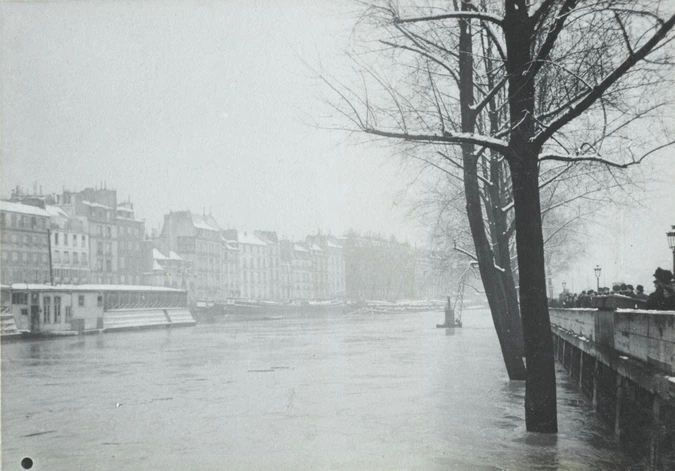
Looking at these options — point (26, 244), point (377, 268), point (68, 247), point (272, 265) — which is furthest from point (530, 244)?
point (272, 265)

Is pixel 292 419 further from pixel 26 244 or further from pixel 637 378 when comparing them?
pixel 26 244

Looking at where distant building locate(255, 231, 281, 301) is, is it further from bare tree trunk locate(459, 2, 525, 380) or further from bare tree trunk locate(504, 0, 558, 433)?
bare tree trunk locate(504, 0, 558, 433)

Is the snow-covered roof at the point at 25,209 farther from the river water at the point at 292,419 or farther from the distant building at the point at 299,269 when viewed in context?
the distant building at the point at 299,269

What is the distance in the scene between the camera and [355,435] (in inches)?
417

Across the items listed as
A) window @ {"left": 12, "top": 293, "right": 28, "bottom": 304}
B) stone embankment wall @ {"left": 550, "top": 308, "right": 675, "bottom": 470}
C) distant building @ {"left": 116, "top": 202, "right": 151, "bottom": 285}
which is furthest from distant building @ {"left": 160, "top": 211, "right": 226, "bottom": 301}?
stone embankment wall @ {"left": 550, "top": 308, "right": 675, "bottom": 470}

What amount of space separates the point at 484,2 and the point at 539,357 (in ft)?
18.3

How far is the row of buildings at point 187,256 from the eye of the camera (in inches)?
2291

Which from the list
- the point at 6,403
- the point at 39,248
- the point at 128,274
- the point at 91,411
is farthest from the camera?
the point at 128,274

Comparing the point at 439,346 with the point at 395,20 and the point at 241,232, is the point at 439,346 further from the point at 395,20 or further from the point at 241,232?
the point at 241,232

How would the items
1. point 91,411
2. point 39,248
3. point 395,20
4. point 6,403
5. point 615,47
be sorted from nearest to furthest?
point 395,20, point 615,47, point 91,411, point 6,403, point 39,248

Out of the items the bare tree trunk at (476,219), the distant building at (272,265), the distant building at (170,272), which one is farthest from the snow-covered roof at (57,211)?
the bare tree trunk at (476,219)

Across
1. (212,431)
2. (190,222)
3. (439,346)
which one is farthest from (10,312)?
(190,222)

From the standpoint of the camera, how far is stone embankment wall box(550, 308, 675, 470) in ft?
23.6

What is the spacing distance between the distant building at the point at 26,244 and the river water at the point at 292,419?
33.1 meters
